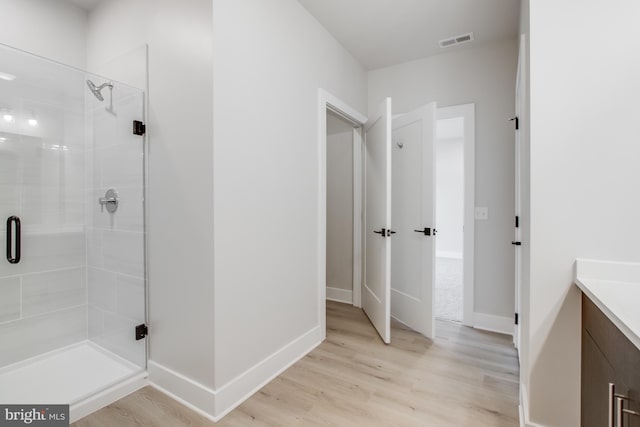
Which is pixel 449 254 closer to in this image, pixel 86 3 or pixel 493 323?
pixel 493 323

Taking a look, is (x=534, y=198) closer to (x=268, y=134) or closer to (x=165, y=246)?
(x=268, y=134)

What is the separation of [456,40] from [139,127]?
9.12 feet

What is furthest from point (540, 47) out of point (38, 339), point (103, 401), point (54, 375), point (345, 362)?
point (38, 339)

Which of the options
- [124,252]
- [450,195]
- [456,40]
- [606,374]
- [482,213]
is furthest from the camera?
[450,195]

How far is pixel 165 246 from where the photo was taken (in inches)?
72.2

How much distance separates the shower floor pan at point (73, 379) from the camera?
1681 millimetres

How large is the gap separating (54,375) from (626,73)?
3.50 metres

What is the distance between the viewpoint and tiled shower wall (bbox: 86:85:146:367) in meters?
1.98

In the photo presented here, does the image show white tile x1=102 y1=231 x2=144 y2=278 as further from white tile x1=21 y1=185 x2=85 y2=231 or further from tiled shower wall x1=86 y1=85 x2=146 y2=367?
white tile x1=21 y1=185 x2=85 y2=231

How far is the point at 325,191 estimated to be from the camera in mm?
2596

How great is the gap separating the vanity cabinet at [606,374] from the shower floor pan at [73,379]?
228cm

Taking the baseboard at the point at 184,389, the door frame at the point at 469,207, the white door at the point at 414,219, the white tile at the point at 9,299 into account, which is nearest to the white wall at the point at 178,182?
the baseboard at the point at 184,389

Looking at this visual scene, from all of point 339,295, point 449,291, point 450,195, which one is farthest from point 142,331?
point 450,195

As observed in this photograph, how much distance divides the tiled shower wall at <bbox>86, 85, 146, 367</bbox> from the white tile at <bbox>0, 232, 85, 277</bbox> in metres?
0.08
